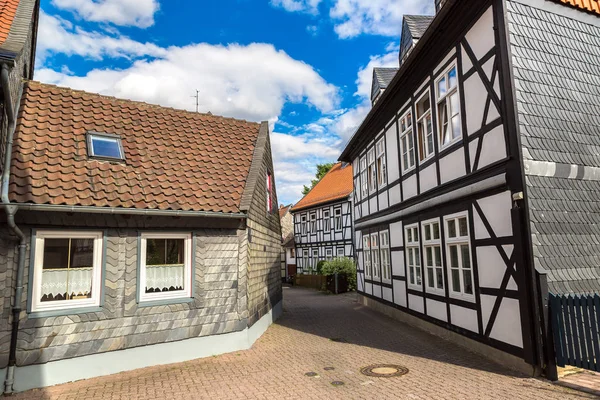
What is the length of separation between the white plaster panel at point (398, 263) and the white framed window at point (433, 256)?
1757 mm

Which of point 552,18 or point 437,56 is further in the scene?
point 437,56

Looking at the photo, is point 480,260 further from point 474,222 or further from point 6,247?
point 6,247

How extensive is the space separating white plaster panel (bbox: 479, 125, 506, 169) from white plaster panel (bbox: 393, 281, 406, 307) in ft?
18.0

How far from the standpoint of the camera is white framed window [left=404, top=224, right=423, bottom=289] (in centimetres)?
1052

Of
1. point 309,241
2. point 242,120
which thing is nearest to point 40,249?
point 242,120

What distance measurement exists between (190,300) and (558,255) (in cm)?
676

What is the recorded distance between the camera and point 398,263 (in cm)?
1202

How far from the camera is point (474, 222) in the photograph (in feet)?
24.8

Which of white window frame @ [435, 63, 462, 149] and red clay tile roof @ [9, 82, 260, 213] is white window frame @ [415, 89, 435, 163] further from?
red clay tile roof @ [9, 82, 260, 213]

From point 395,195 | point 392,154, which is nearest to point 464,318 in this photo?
point 395,195

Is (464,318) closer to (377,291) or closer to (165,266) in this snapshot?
(165,266)

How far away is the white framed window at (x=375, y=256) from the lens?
47.3 feet

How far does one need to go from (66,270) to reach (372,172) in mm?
11029

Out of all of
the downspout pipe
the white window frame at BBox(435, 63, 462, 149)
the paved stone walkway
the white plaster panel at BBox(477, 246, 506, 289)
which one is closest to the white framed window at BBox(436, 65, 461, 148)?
the white window frame at BBox(435, 63, 462, 149)
